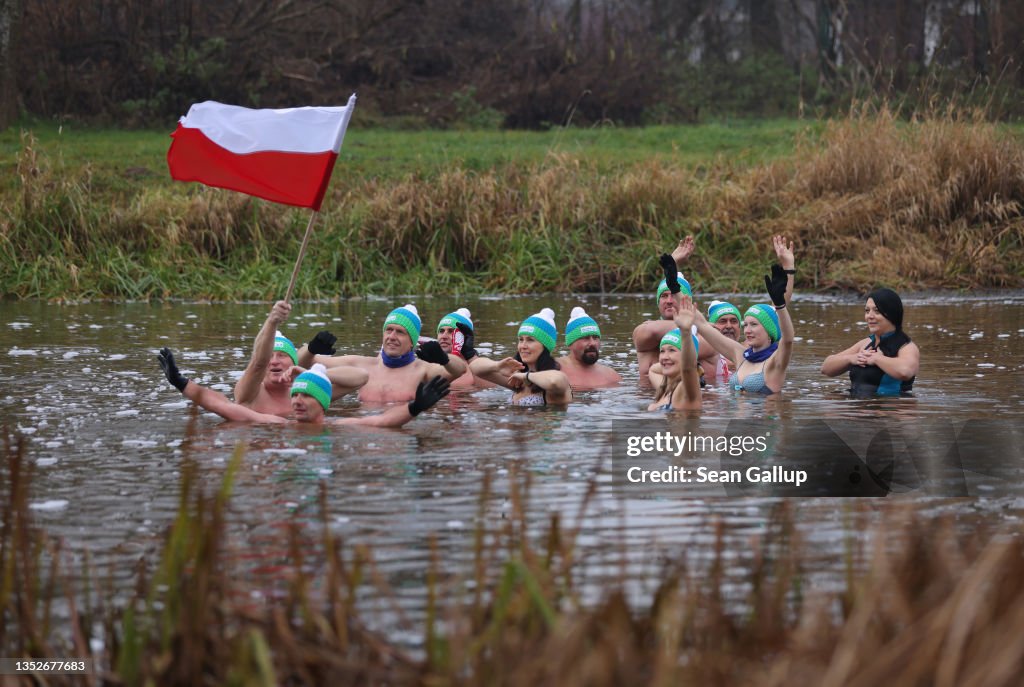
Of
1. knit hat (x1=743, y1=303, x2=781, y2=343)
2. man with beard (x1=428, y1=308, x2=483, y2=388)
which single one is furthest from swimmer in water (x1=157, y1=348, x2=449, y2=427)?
knit hat (x1=743, y1=303, x2=781, y2=343)

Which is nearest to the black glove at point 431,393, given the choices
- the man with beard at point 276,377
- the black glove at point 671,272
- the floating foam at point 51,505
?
the man with beard at point 276,377

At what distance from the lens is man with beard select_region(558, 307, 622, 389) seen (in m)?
13.0

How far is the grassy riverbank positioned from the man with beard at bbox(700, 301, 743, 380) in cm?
784

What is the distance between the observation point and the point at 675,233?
22.5m

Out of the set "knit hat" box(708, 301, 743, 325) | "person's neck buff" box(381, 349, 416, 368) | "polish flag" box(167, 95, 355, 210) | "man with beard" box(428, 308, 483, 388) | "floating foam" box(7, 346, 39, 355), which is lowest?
"floating foam" box(7, 346, 39, 355)

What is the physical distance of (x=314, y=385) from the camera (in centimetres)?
1070

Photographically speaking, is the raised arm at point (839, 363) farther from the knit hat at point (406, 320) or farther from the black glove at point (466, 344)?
the knit hat at point (406, 320)

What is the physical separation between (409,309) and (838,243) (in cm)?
1087

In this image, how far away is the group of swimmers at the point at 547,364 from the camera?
35.6ft

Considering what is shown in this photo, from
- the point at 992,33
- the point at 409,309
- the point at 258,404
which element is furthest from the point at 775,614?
the point at 992,33

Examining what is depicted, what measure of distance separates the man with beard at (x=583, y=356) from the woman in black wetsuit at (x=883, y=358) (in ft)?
6.39

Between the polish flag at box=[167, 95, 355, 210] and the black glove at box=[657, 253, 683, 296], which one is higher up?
the polish flag at box=[167, 95, 355, 210]

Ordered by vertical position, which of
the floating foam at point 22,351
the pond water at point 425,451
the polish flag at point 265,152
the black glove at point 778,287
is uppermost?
the polish flag at point 265,152

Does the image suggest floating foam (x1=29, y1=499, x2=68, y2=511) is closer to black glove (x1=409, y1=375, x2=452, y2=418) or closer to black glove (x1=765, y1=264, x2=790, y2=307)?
black glove (x1=409, y1=375, x2=452, y2=418)
